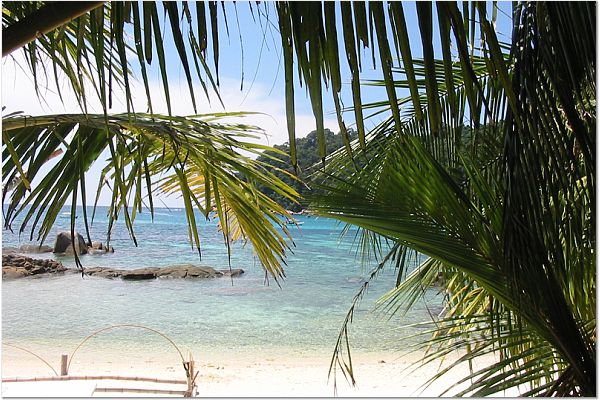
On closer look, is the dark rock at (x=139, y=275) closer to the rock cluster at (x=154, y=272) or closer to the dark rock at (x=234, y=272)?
the rock cluster at (x=154, y=272)

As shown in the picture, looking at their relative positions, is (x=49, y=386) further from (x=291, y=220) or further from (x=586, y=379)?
(x=586, y=379)

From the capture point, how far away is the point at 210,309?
11.5 metres

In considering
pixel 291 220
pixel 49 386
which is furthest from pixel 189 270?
pixel 291 220

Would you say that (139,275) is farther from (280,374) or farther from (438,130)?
(438,130)

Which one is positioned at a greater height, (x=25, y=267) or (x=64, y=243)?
(x=64, y=243)

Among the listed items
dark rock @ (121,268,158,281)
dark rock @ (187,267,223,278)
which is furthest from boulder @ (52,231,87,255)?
dark rock @ (187,267,223,278)

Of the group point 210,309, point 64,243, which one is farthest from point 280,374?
point 64,243

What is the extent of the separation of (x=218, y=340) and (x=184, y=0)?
381 inches

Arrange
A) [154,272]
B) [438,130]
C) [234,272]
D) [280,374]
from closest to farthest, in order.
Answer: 1. [438,130]
2. [280,374]
3. [234,272]
4. [154,272]

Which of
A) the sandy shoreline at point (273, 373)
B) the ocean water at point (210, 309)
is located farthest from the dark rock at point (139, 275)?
the sandy shoreline at point (273, 373)

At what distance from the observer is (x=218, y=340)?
9797 mm

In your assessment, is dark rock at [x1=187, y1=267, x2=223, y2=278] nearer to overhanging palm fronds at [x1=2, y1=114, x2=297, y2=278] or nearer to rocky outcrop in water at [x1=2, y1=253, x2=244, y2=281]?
rocky outcrop in water at [x1=2, y1=253, x2=244, y2=281]

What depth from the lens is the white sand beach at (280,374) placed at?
5.89m

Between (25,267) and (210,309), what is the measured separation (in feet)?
16.5
